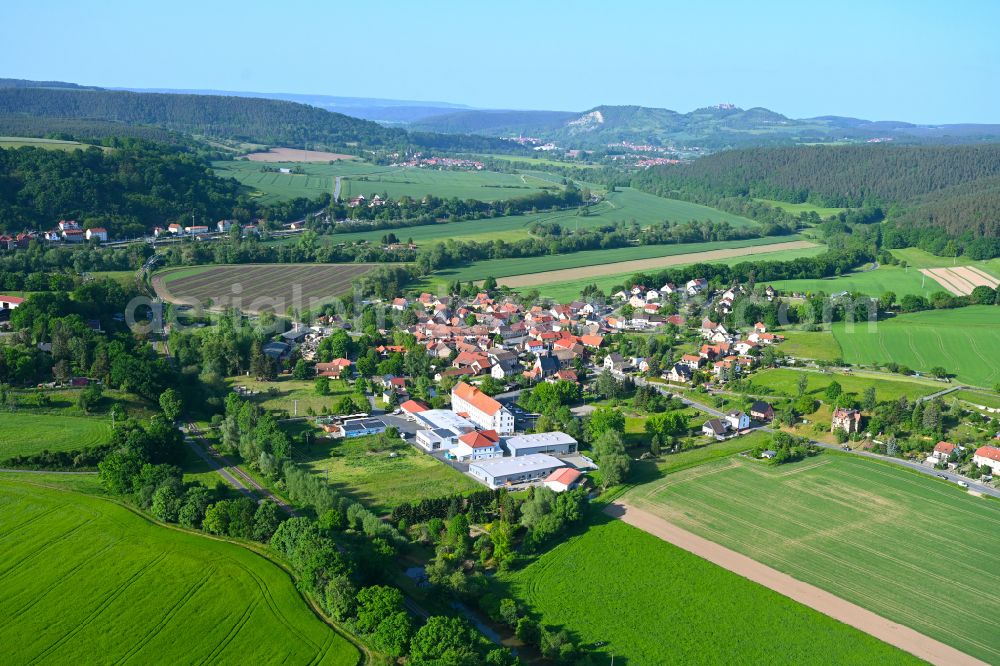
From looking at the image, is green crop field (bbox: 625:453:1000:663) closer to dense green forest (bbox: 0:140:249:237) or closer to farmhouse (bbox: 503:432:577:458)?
farmhouse (bbox: 503:432:577:458)

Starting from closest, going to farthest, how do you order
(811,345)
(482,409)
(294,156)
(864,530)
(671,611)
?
(671,611) < (864,530) < (482,409) < (811,345) < (294,156)

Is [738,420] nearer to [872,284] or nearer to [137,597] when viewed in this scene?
[137,597]

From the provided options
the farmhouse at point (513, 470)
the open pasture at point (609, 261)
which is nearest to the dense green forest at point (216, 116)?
the open pasture at point (609, 261)

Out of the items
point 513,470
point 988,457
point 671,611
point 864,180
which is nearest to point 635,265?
point 988,457

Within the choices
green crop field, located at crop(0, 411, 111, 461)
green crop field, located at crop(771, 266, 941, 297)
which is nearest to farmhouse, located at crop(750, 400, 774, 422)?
green crop field, located at crop(0, 411, 111, 461)

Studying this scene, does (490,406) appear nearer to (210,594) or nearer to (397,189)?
(210,594)

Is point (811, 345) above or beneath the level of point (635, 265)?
beneath

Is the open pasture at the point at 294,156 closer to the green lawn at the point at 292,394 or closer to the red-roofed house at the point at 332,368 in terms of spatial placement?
the red-roofed house at the point at 332,368
